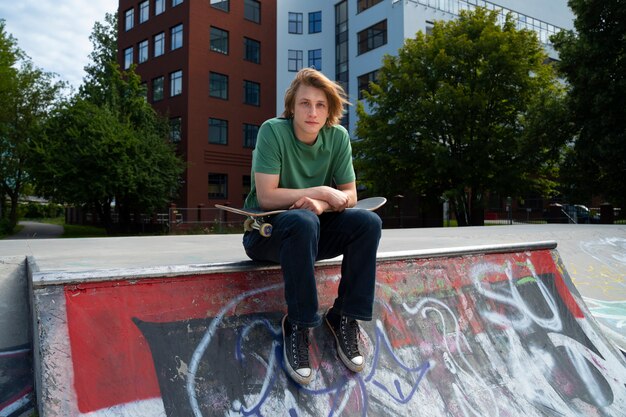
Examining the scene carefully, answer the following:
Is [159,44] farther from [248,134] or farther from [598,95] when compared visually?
[598,95]

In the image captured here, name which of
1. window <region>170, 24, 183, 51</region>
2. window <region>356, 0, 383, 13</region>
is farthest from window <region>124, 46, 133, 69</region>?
window <region>356, 0, 383, 13</region>

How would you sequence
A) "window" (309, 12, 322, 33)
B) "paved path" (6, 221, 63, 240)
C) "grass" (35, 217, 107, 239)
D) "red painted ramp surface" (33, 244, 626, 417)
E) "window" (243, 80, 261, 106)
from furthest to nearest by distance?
"window" (309, 12, 322, 33), "window" (243, 80, 261, 106), "grass" (35, 217, 107, 239), "paved path" (6, 221, 63, 240), "red painted ramp surface" (33, 244, 626, 417)

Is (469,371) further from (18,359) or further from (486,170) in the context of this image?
(486,170)

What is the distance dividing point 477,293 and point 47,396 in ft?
8.99

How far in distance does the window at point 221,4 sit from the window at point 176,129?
7.78 m

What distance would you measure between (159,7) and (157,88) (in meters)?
5.44

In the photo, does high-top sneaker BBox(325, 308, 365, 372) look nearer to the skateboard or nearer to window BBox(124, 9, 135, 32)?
the skateboard

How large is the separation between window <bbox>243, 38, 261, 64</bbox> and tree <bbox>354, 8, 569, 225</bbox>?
12.5 metres

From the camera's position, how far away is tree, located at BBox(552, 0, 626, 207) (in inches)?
612

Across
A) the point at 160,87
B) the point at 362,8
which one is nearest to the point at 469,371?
the point at 160,87

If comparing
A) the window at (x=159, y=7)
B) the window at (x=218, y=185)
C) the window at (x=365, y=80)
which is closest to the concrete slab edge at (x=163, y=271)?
the window at (x=218, y=185)

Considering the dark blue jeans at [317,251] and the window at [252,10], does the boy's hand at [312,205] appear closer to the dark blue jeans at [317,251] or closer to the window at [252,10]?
the dark blue jeans at [317,251]

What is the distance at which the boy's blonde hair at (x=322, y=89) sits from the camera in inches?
99.8

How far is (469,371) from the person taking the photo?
275cm
